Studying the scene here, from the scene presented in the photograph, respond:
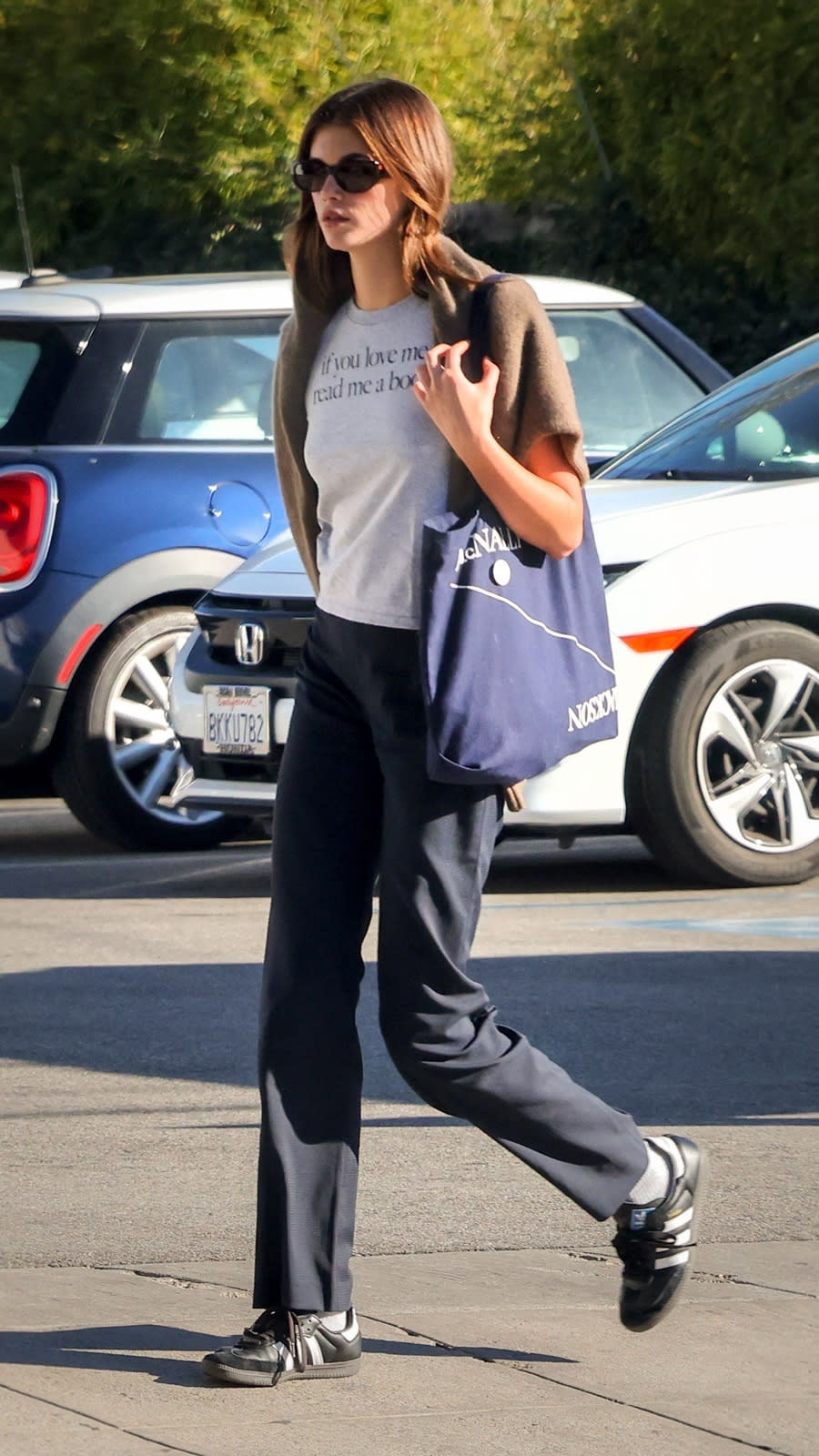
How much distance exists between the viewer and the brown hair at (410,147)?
12.0 feet

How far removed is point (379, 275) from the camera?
146 inches

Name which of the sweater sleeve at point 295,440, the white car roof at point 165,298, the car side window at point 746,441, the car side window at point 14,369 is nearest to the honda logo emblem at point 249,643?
the car side window at point 746,441

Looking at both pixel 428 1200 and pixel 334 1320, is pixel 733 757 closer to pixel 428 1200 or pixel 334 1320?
pixel 428 1200

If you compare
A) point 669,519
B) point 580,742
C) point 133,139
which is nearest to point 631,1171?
point 580,742

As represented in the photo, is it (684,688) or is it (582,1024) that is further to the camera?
(684,688)

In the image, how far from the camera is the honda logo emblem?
7.86 metres

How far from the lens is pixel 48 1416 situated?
3465 millimetres

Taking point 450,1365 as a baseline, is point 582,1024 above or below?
above

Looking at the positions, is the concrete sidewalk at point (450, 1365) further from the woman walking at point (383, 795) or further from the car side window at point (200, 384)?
the car side window at point (200, 384)

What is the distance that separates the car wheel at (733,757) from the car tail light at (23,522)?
2.17 m

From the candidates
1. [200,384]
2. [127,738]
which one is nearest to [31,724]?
[127,738]

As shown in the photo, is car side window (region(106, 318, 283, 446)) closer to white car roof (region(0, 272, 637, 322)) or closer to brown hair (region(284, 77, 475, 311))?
white car roof (region(0, 272, 637, 322))

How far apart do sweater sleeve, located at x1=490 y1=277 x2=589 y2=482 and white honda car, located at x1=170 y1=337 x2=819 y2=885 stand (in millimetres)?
3604

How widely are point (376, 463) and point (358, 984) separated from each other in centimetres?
73
